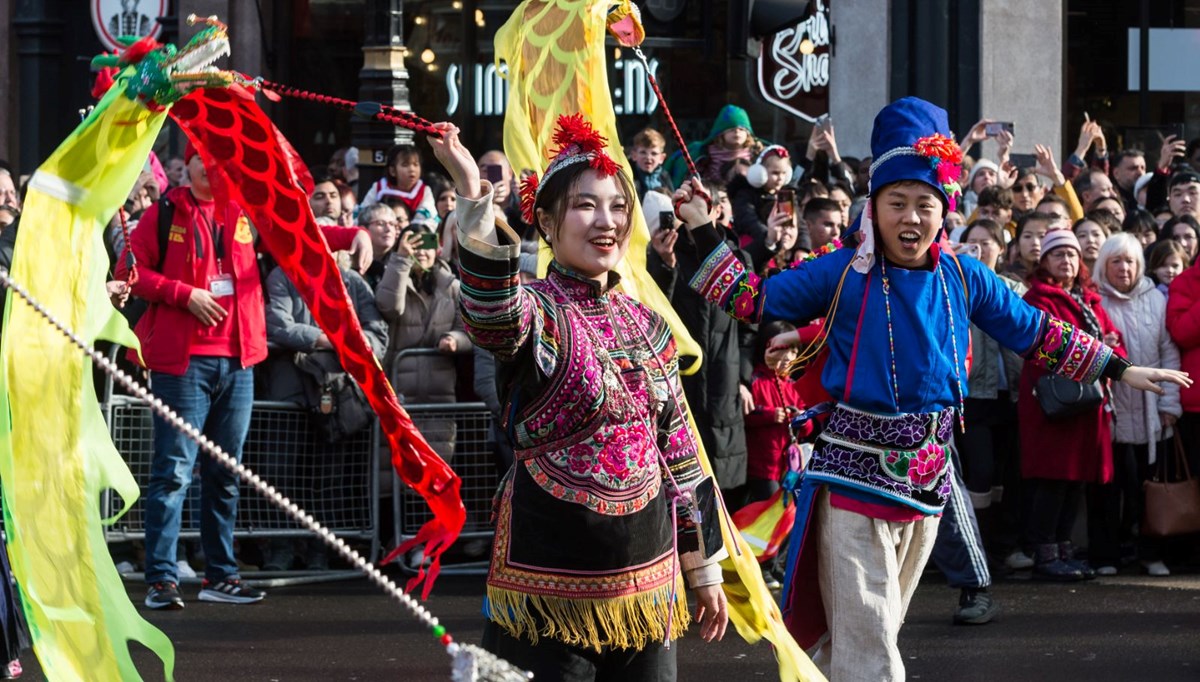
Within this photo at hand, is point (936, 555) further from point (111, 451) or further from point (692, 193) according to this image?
point (111, 451)

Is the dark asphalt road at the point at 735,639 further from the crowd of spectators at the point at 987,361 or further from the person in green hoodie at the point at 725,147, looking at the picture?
the person in green hoodie at the point at 725,147

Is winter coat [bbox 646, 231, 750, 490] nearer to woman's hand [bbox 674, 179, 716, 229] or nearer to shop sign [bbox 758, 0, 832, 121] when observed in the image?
woman's hand [bbox 674, 179, 716, 229]

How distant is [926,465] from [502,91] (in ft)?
43.1

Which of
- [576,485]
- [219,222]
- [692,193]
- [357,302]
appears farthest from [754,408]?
[576,485]

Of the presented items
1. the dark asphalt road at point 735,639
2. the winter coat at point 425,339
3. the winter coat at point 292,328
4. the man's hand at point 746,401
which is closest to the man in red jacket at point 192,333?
the dark asphalt road at point 735,639

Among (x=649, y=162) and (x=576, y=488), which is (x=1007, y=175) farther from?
(x=576, y=488)

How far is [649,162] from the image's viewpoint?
10734 millimetres

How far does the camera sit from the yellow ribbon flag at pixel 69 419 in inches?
139

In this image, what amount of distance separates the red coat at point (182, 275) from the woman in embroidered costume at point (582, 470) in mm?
3731

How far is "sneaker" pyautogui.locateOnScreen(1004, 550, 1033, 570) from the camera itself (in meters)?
9.02

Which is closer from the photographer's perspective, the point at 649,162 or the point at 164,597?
the point at 164,597

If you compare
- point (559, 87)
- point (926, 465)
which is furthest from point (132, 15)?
point (926, 465)

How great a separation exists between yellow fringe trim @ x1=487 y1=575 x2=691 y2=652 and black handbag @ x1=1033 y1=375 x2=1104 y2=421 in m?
5.02

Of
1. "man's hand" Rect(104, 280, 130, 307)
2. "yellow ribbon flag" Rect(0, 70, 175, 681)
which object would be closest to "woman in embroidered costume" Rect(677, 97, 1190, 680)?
"yellow ribbon flag" Rect(0, 70, 175, 681)
